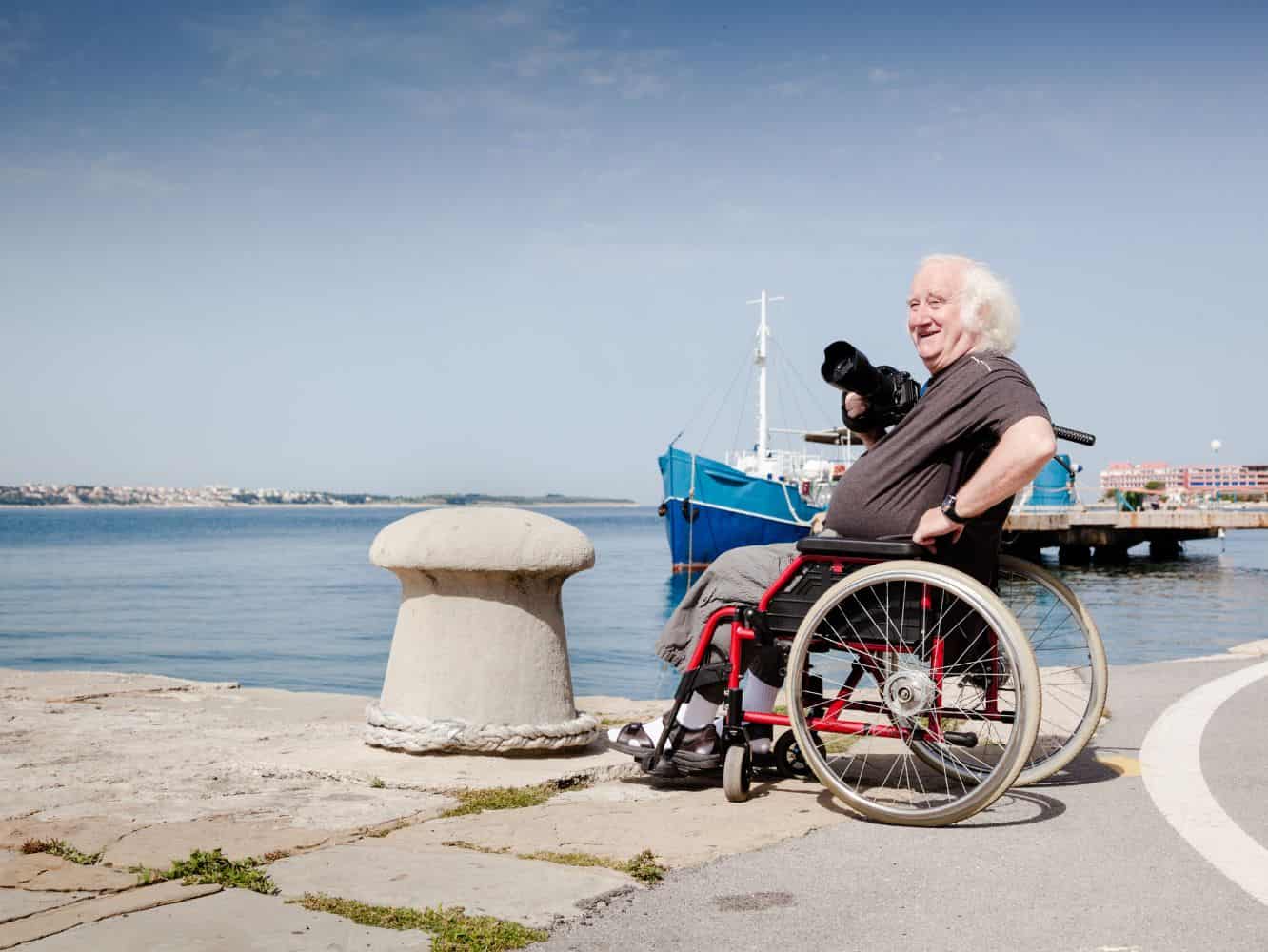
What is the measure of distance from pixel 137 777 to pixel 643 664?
43.9 ft

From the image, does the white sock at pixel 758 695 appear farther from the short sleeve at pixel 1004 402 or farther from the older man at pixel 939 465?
the short sleeve at pixel 1004 402

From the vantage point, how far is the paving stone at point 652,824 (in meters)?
3.25

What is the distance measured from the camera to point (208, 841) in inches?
128

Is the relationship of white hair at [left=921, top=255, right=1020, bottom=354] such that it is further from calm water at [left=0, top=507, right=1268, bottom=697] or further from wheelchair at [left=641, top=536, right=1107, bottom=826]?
calm water at [left=0, top=507, right=1268, bottom=697]

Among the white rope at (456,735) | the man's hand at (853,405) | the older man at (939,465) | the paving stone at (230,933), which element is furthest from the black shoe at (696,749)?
the paving stone at (230,933)

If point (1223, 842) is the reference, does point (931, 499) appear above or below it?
above

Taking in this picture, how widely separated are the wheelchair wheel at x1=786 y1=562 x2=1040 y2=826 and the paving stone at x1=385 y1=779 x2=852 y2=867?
8.2 inches

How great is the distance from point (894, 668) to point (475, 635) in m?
1.74

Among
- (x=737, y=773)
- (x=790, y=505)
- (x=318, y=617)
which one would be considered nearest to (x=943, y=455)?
(x=737, y=773)

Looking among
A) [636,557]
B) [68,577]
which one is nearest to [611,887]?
[68,577]

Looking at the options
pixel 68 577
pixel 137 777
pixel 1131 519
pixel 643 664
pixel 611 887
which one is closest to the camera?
pixel 611 887

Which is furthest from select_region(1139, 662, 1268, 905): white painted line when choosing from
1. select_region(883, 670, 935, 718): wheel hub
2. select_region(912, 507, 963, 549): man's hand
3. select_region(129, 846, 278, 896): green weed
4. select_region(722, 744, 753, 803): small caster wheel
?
select_region(129, 846, 278, 896): green weed

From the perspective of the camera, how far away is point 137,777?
4.12m

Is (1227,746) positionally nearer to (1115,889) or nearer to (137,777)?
(1115,889)
